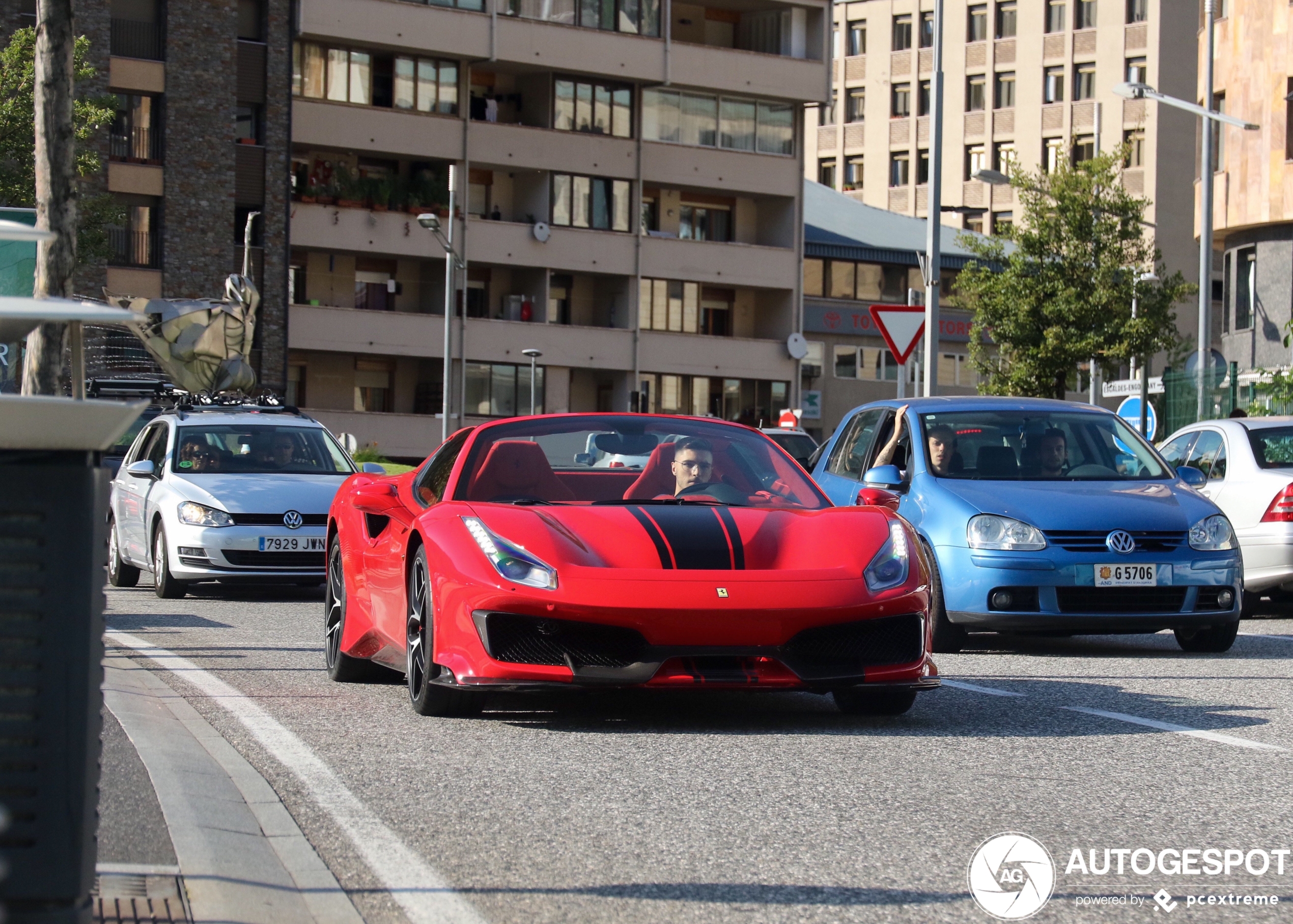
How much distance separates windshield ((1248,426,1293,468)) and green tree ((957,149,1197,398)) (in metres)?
26.3

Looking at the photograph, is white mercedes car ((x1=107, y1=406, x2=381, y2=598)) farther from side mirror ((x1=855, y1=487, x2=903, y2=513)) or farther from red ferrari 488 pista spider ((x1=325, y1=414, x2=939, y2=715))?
side mirror ((x1=855, y1=487, x2=903, y2=513))

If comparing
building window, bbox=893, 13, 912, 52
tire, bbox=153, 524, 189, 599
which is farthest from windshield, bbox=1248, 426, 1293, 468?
building window, bbox=893, 13, 912, 52

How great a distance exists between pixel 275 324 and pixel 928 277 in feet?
113

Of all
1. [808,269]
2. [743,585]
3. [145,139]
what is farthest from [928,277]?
[808,269]

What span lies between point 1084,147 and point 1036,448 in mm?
76904

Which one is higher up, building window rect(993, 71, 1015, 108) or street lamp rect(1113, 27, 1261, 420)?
building window rect(993, 71, 1015, 108)

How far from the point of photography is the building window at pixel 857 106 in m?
93.1

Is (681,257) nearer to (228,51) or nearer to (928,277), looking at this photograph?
(228,51)

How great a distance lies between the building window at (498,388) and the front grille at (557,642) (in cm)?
5587

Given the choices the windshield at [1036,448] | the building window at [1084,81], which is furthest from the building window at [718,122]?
the windshield at [1036,448]

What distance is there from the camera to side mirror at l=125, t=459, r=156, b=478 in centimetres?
1711

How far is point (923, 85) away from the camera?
90.9 metres

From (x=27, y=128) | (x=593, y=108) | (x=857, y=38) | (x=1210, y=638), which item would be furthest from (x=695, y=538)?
(x=857, y=38)

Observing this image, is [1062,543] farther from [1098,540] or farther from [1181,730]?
[1181,730]
